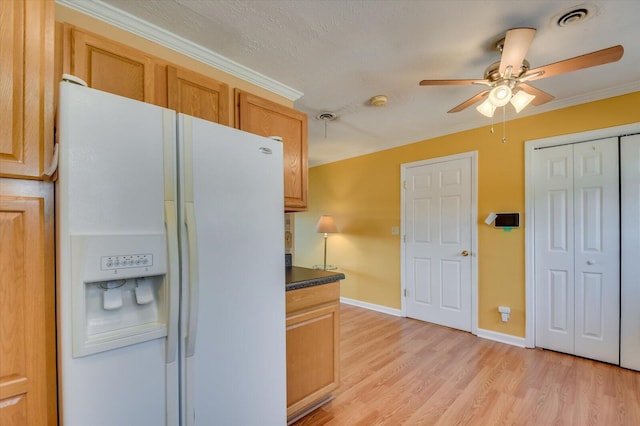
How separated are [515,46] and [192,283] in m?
1.93

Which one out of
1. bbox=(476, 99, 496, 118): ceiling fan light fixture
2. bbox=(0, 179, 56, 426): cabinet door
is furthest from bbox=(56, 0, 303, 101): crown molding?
bbox=(476, 99, 496, 118): ceiling fan light fixture

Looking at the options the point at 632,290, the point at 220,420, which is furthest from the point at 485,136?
the point at 220,420

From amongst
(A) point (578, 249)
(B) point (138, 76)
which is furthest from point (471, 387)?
(B) point (138, 76)

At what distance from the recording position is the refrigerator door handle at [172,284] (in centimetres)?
102

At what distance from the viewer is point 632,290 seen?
2.40 m

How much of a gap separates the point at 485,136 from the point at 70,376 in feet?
12.2

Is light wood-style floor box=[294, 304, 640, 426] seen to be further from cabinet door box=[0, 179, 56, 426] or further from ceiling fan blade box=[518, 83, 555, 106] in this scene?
ceiling fan blade box=[518, 83, 555, 106]

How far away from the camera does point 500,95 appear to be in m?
1.78

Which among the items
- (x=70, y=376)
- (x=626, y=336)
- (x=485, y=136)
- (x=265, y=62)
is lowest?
(x=626, y=336)

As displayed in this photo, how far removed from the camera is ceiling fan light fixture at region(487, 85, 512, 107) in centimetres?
175

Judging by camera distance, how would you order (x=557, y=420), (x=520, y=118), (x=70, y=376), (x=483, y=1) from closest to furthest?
1. (x=70, y=376)
2. (x=483, y=1)
3. (x=557, y=420)
4. (x=520, y=118)

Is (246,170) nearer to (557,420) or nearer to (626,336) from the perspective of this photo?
(557,420)

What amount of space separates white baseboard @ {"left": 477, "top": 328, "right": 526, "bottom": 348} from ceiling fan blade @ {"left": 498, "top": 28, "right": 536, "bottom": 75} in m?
2.58

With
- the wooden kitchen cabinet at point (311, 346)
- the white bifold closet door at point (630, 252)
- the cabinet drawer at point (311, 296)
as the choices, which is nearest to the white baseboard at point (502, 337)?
the white bifold closet door at point (630, 252)
